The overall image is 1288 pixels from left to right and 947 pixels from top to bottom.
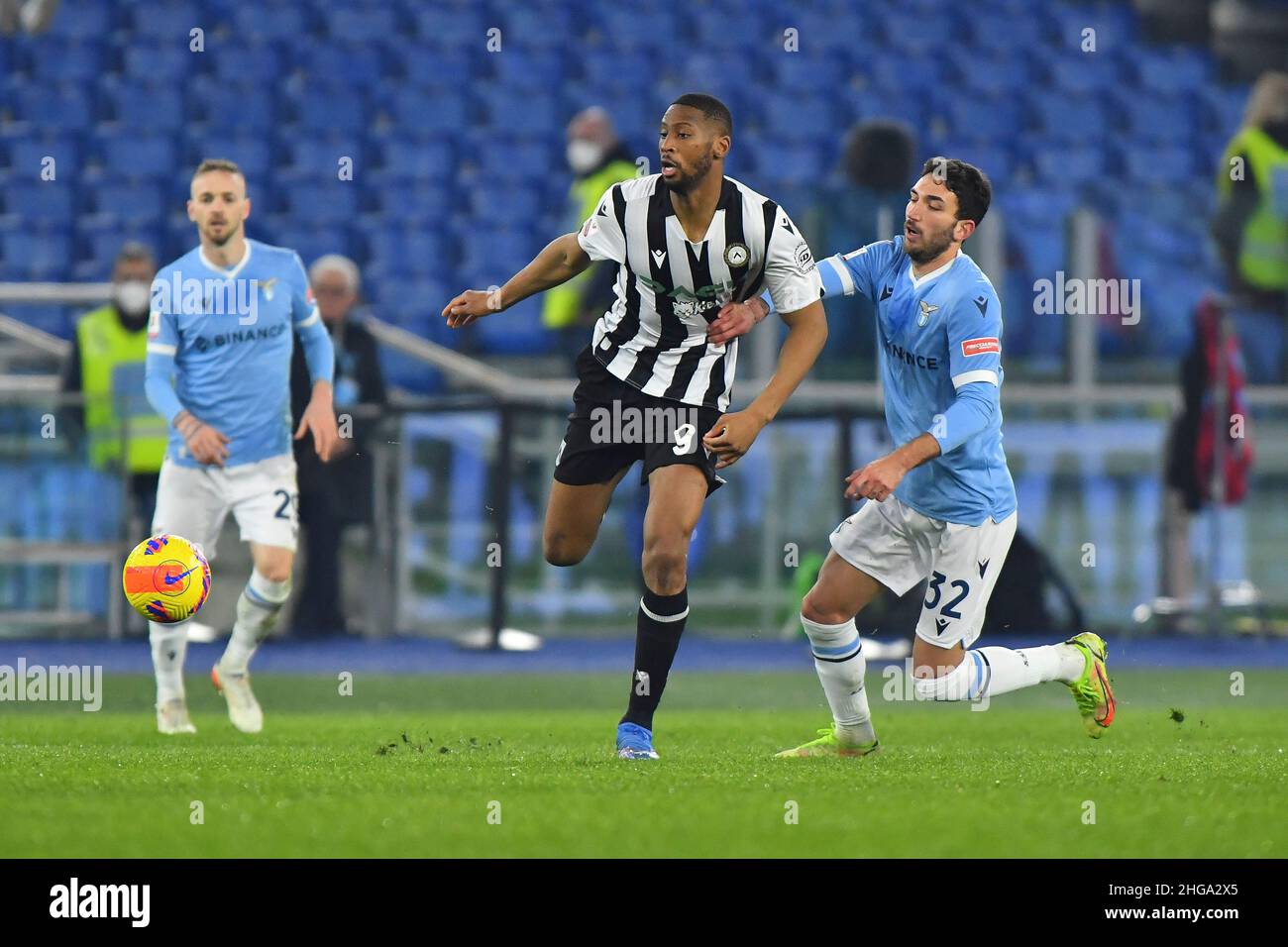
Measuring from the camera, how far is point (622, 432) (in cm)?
605

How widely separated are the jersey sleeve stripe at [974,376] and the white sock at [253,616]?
2861mm

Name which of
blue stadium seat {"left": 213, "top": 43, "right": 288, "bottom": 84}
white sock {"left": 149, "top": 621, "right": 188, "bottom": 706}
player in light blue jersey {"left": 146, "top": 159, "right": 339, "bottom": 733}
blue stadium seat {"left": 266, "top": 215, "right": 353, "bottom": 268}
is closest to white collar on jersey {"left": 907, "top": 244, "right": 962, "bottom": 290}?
player in light blue jersey {"left": 146, "top": 159, "right": 339, "bottom": 733}

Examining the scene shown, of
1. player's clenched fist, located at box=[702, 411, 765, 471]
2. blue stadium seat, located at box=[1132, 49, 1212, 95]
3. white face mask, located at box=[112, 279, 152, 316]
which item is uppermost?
blue stadium seat, located at box=[1132, 49, 1212, 95]

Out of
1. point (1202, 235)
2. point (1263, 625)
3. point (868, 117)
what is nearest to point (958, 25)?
point (868, 117)

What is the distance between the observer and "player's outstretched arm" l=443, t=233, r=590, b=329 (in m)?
6.05

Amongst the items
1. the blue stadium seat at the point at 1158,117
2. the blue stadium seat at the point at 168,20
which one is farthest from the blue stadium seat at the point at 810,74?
the blue stadium seat at the point at 168,20

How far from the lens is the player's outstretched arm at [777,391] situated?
5555 millimetres

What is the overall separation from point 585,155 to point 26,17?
4.85 metres

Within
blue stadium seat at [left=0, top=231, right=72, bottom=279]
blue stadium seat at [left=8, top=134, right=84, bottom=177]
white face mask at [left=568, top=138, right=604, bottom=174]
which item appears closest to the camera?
white face mask at [left=568, top=138, right=604, bottom=174]

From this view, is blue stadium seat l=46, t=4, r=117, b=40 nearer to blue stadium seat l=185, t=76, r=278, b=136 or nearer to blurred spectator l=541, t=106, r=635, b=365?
blue stadium seat l=185, t=76, r=278, b=136

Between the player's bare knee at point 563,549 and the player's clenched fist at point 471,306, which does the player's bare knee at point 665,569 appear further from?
the player's clenched fist at point 471,306

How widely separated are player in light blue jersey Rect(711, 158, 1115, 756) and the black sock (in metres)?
0.42

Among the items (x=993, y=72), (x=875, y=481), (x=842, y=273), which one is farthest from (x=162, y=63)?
(x=875, y=481)

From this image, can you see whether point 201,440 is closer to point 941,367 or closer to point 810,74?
point 941,367
